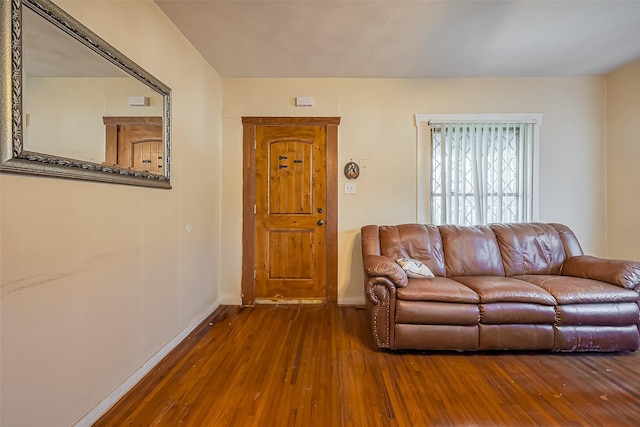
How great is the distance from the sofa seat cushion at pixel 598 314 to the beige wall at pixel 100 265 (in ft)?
9.97

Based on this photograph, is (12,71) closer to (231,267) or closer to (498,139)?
(231,267)

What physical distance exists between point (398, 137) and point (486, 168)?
1.05 m

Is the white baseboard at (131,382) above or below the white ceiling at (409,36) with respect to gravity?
below

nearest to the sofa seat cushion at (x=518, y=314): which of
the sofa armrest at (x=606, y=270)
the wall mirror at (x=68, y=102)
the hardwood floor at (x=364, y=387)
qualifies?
the hardwood floor at (x=364, y=387)

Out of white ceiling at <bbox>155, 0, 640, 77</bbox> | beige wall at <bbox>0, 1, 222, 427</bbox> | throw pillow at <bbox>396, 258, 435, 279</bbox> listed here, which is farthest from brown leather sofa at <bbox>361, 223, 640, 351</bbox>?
white ceiling at <bbox>155, 0, 640, 77</bbox>

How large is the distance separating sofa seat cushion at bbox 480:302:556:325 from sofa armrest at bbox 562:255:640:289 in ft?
1.99

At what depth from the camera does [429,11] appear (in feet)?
6.79

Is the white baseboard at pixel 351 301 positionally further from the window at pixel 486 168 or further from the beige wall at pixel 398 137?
the window at pixel 486 168

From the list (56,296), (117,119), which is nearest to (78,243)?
(56,296)

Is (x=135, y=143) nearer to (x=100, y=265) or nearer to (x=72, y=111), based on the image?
(x=72, y=111)

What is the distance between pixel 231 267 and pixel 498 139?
11.3 feet

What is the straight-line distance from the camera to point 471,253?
9.06ft

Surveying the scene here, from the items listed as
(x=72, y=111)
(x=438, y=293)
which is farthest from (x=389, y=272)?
(x=72, y=111)

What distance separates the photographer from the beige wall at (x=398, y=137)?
126 inches
